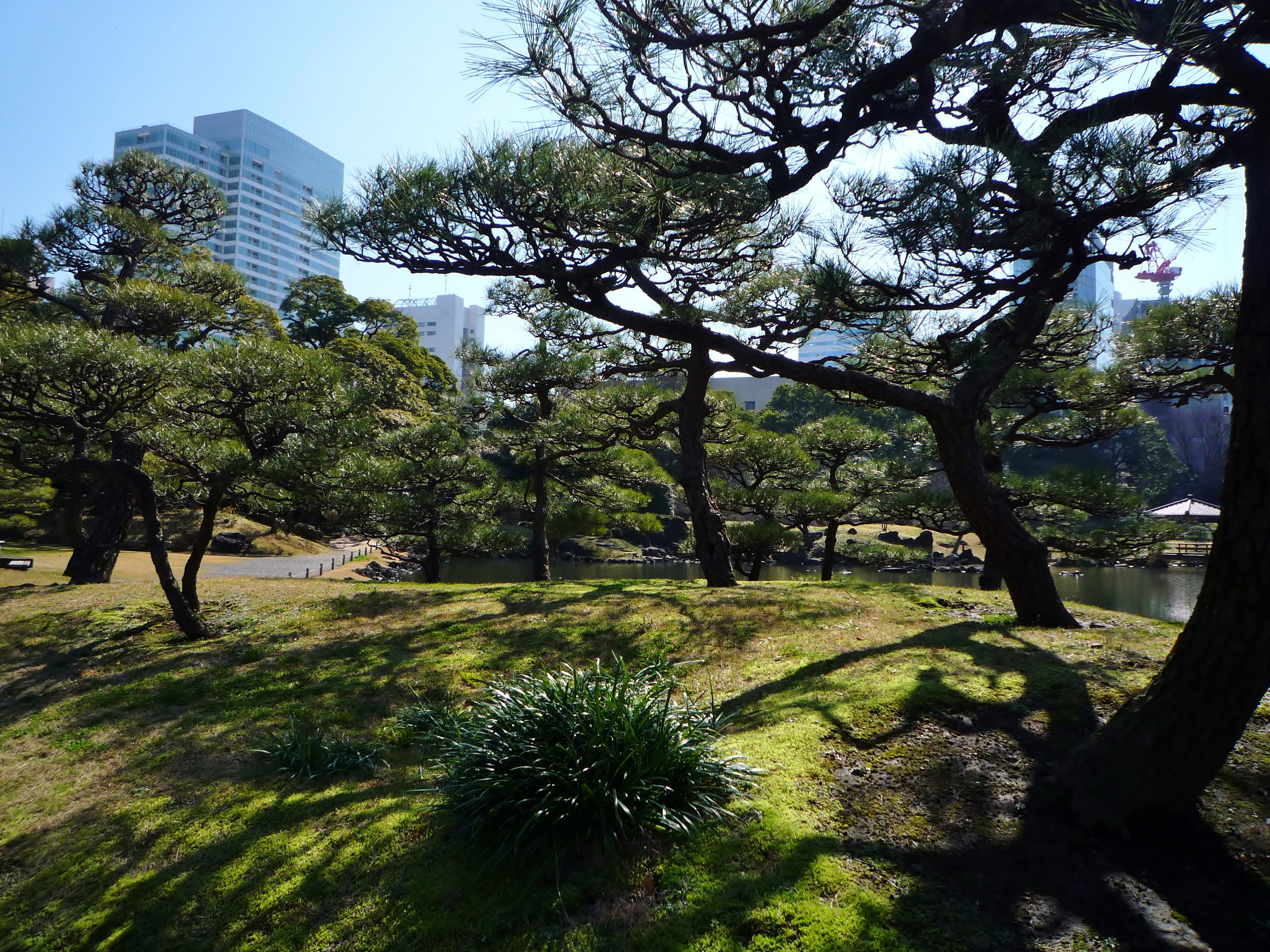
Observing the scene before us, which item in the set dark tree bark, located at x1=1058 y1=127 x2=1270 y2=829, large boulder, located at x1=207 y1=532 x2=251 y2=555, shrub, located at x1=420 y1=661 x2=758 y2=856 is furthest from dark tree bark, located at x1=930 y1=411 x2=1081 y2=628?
large boulder, located at x1=207 y1=532 x2=251 y2=555

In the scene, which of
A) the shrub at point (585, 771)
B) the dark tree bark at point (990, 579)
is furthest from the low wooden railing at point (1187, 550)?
the shrub at point (585, 771)

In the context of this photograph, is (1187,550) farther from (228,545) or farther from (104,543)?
(228,545)

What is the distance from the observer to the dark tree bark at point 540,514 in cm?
1003

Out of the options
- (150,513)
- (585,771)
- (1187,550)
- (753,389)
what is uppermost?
(753,389)

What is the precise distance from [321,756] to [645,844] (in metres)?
2.03

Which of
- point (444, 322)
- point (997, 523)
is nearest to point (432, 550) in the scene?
point (997, 523)

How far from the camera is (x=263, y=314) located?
12.1 metres

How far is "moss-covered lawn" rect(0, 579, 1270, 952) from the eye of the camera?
2338mm

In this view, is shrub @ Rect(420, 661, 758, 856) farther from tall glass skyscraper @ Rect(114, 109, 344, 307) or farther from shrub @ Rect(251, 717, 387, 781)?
tall glass skyscraper @ Rect(114, 109, 344, 307)

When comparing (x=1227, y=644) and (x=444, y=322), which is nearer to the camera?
(x=1227, y=644)

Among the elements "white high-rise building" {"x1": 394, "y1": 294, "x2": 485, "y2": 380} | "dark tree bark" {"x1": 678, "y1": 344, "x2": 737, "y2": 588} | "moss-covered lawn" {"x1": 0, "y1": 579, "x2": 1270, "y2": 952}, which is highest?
"white high-rise building" {"x1": 394, "y1": 294, "x2": 485, "y2": 380}

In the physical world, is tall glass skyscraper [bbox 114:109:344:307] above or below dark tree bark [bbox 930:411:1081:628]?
above

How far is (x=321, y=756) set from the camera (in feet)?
12.5

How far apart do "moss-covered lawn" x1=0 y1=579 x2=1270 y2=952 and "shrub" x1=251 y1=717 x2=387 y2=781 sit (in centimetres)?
10
